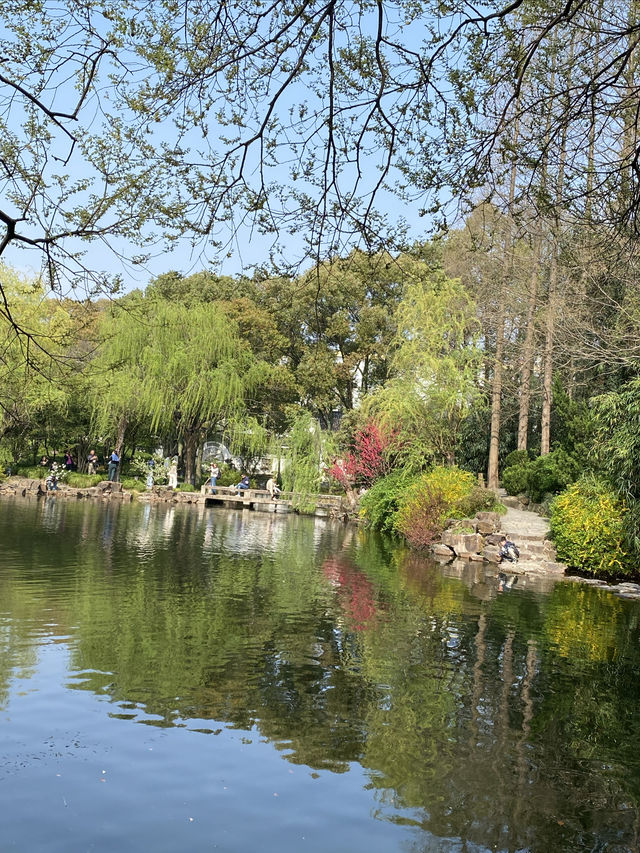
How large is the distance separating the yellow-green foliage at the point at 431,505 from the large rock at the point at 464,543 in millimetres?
Answer: 843

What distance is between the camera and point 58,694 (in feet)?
20.9

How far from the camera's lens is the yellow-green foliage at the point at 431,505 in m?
20.2

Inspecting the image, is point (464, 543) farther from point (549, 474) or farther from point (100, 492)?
point (100, 492)

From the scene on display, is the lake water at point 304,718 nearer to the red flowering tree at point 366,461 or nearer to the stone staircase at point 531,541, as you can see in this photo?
the stone staircase at point 531,541

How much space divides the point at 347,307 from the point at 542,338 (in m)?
12.3

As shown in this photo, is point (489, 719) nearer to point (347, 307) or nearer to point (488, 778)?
point (488, 778)

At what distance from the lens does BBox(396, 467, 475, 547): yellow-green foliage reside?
66.1ft

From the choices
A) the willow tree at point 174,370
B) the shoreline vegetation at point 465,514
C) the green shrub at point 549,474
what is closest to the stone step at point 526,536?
the shoreline vegetation at point 465,514

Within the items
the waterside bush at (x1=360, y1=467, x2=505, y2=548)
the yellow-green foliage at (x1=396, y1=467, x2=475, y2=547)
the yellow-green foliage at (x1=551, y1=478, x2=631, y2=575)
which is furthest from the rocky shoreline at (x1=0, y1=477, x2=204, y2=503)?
the yellow-green foliage at (x1=551, y1=478, x2=631, y2=575)

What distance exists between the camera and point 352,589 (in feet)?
41.6

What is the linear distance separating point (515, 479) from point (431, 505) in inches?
215

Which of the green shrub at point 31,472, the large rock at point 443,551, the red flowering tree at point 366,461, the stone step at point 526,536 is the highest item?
the red flowering tree at point 366,461

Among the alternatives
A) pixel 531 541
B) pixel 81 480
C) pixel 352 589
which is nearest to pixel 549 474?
pixel 531 541

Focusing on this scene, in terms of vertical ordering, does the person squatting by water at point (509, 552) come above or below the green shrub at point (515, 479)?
below
